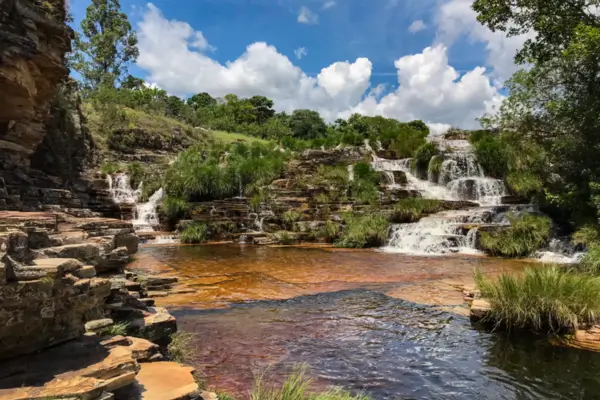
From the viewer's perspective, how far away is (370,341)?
5.75m

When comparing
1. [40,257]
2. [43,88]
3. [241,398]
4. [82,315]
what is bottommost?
[241,398]

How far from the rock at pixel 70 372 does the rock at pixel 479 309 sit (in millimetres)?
5027

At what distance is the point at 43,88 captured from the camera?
39.9 feet

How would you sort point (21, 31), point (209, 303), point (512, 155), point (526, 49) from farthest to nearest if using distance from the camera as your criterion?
1. point (512, 155)
2. point (526, 49)
3. point (21, 31)
4. point (209, 303)

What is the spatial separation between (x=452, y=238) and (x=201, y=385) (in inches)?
508

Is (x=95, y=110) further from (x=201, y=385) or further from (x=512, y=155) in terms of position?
(x=201, y=385)

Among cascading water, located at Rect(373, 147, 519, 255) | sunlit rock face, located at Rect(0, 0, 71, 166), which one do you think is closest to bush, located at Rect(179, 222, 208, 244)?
sunlit rock face, located at Rect(0, 0, 71, 166)

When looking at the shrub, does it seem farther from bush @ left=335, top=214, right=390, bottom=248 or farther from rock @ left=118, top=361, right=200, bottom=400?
rock @ left=118, top=361, right=200, bottom=400

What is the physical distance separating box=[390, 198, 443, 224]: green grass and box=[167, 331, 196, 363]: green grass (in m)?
13.4

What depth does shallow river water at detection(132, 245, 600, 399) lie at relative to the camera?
4.50 meters

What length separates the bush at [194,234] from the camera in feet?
58.9

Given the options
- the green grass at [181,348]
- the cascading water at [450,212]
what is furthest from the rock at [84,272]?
the cascading water at [450,212]

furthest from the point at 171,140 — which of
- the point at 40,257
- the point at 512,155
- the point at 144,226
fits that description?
the point at 40,257

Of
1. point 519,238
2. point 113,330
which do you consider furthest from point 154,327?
point 519,238
